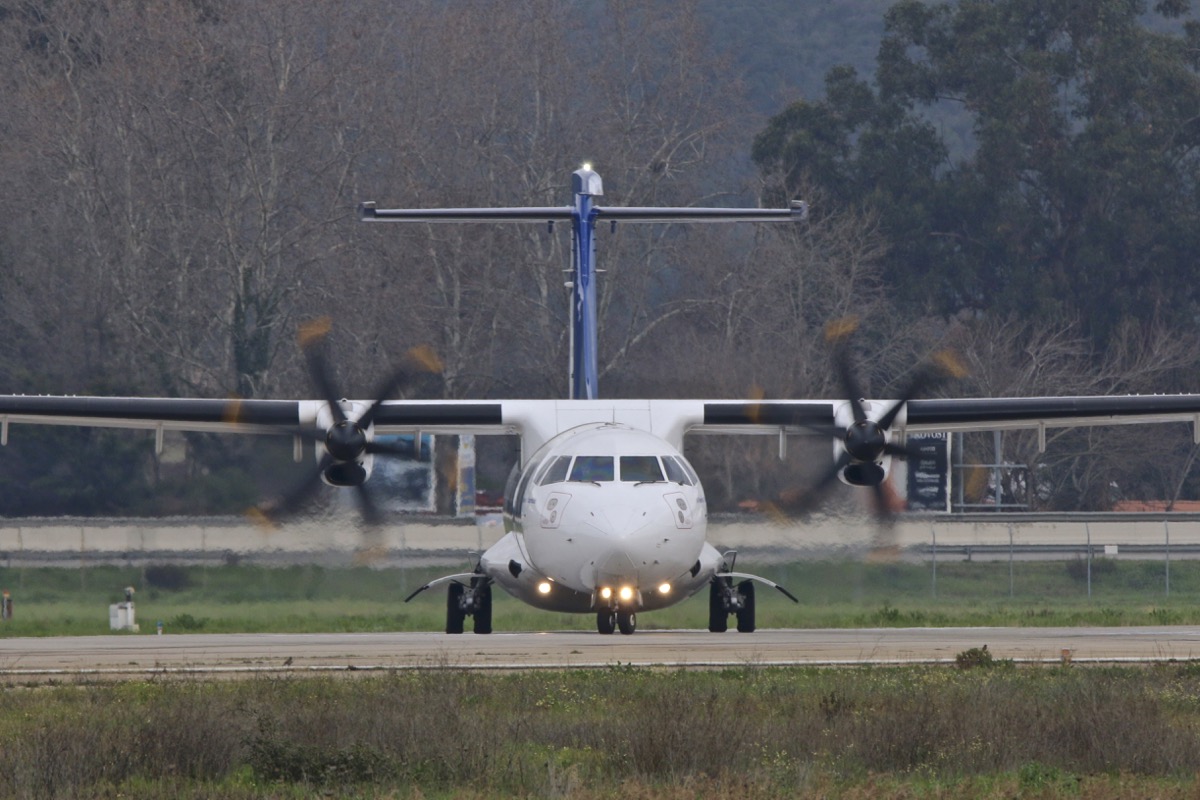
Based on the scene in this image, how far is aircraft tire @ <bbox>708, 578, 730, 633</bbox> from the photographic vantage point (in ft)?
79.8

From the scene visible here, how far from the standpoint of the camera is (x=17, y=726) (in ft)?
40.7

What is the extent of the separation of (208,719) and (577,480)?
9.85 metres

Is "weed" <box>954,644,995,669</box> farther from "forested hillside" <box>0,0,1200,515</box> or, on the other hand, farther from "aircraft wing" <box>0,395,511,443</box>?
"forested hillside" <box>0,0,1200,515</box>

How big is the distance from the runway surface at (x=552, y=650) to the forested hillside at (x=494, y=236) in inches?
614

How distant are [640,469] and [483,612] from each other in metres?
4.77

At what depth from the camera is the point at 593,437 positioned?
2189cm

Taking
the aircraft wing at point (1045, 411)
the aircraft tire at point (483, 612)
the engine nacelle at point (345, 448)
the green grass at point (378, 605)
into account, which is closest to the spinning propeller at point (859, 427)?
the aircraft wing at point (1045, 411)

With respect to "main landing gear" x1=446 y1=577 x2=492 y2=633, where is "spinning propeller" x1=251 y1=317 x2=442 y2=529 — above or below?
above

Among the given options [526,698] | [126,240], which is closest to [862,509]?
[526,698]

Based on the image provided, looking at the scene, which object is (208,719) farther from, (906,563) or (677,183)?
(677,183)

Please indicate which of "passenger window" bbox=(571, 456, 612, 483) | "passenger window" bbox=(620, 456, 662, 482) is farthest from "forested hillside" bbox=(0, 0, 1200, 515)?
"passenger window" bbox=(571, 456, 612, 483)

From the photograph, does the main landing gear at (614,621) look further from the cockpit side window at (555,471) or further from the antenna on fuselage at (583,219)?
the antenna on fuselage at (583,219)

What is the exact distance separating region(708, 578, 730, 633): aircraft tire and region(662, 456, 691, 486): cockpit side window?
299cm

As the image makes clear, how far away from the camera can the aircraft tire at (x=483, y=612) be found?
24828 mm
